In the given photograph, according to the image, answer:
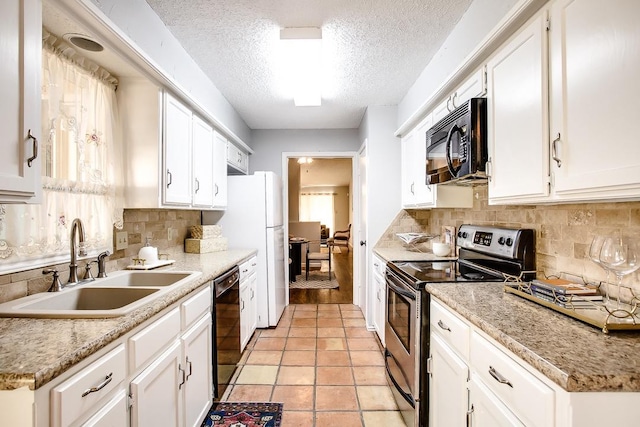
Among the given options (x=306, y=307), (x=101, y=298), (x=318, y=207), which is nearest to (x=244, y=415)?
(x=101, y=298)

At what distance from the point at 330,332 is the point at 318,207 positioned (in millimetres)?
9064

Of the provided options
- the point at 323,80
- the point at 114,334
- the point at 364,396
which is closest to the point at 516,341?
the point at 114,334

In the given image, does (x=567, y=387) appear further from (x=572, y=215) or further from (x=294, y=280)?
(x=294, y=280)

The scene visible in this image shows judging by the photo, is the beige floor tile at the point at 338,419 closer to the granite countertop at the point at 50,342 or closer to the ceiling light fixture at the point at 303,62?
the granite countertop at the point at 50,342

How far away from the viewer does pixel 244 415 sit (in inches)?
76.4

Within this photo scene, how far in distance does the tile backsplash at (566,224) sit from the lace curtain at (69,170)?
7.69ft

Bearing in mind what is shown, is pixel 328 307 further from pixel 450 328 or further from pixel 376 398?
pixel 450 328

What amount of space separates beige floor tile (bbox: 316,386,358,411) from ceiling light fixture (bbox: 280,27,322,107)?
2.36 m

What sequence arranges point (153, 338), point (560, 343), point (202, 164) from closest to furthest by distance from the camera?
1. point (560, 343)
2. point (153, 338)
3. point (202, 164)

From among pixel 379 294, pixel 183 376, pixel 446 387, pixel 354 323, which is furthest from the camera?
pixel 354 323

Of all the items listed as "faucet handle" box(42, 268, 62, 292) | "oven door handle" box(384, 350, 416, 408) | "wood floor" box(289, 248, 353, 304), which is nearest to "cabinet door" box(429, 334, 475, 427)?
"oven door handle" box(384, 350, 416, 408)

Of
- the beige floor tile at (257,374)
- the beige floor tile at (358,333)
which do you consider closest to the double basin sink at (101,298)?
the beige floor tile at (257,374)

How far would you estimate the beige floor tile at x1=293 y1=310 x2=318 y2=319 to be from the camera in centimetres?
371

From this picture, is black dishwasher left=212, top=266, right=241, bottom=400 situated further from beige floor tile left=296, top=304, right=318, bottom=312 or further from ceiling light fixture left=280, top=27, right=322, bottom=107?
ceiling light fixture left=280, top=27, right=322, bottom=107
